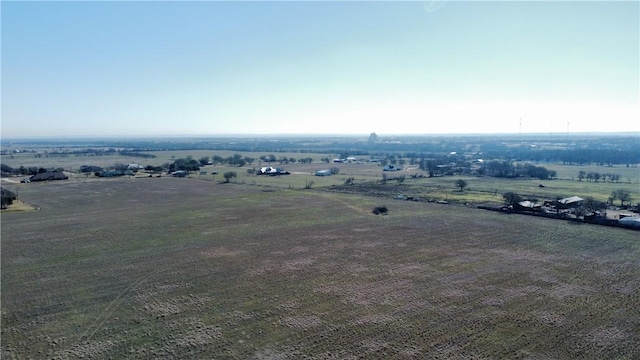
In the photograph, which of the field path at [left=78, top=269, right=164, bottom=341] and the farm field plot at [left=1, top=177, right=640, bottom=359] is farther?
the field path at [left=78, top=269, right=164, bottom=341]

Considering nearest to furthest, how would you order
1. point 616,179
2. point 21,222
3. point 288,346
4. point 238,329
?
1. point 288,346
2. point 238,329
3. point 21,222
4. point 616,179

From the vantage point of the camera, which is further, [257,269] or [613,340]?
[257,269]

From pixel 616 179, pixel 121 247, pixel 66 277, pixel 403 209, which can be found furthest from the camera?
pixel 616 179

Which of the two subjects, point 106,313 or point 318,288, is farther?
point 318,288

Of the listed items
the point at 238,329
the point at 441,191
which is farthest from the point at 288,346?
the point at 441,191

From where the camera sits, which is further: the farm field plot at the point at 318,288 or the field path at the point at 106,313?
the field path at the point at 106,313

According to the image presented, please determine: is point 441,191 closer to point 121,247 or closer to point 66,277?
point 121,247
